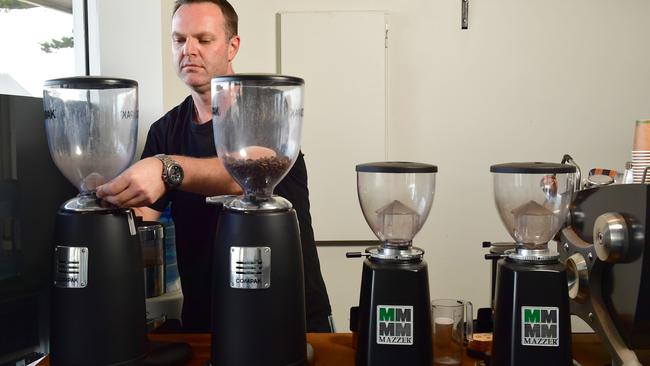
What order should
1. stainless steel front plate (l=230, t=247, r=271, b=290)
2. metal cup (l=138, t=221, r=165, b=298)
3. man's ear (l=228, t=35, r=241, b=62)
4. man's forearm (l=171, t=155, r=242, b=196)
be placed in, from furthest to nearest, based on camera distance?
man's ear (l=228, t=35, r=241, b=62) < metal cup (l=138, t=221, r=165, b=298) < man's forearm (l=171, t=155, r=242, b=196) < stainless steel front plate (l=230, t=247, r=271, b=290)

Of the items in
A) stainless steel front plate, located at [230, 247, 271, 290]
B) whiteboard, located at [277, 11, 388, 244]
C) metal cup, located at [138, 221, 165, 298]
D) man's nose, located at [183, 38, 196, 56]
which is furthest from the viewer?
whiteboard, located at [277, 11, 388, 244]

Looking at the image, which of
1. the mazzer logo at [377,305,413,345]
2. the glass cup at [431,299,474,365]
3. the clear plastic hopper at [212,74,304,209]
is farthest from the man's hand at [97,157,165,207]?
the glass cup at [431,299,474,365]

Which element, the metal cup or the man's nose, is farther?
the man's nose

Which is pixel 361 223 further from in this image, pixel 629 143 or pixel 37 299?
pixel 37 299

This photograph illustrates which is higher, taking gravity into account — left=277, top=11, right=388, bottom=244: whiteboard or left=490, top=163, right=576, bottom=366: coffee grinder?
left=277, top=11, right=388, bottom=244: whiteboard

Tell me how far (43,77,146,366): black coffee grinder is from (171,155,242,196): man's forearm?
0.18 meters

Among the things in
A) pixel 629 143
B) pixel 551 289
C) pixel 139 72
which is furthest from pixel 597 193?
pixel 629 143

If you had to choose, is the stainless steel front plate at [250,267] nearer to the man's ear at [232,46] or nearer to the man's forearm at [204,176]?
the man's forearm at [204,176]

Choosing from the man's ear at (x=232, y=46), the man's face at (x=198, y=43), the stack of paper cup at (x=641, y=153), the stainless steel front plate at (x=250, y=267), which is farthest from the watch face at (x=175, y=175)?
the stack of paper cup at (x=641, y=153)

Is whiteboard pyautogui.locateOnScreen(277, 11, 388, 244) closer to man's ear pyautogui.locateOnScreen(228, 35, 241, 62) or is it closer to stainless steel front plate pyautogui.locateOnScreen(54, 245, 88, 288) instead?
man's ear pyautogui.locateOnScreen(228, 35, 241, 62)

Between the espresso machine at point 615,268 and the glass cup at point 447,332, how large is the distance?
230 mm

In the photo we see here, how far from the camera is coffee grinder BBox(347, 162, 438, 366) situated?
102cm

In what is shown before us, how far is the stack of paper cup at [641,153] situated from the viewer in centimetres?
114

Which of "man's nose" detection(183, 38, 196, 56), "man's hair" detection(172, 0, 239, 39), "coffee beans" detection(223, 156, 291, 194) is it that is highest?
"man's hair" detection(172, 0, 239, 39)
